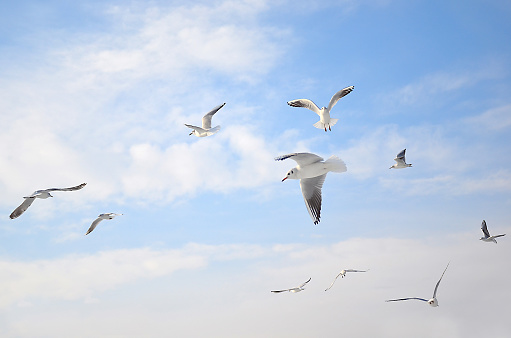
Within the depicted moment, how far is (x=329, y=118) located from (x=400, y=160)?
6.48 metres

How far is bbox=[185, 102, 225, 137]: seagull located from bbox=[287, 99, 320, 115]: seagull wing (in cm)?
340

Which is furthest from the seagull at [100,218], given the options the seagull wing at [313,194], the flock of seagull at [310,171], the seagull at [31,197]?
the seagull wing at [313,194]

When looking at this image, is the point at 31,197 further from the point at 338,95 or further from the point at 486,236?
the point at 486,236

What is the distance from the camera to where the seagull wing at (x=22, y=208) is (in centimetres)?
1762

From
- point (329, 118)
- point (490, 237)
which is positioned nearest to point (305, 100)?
point (329, 118)

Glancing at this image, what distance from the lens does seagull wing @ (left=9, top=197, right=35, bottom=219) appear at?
1762 centimetres

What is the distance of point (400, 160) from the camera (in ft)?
76.7

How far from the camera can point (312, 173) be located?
14.7 m

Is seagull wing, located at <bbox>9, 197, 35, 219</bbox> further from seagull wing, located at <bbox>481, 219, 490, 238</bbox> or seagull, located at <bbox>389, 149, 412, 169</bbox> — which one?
seagull wing, located at <bbox>481, 219, 490, 238</bbox>

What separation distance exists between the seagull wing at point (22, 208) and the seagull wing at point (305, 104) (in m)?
9.35

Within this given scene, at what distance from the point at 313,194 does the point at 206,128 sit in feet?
24.9

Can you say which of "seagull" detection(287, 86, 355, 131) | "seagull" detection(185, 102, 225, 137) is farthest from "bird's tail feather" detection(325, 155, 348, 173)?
"seagull" detection(185, 102, 225, 137)

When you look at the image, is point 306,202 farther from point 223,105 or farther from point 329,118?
point 223,105

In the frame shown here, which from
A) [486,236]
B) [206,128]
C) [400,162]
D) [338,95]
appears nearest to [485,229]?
[486,236]
